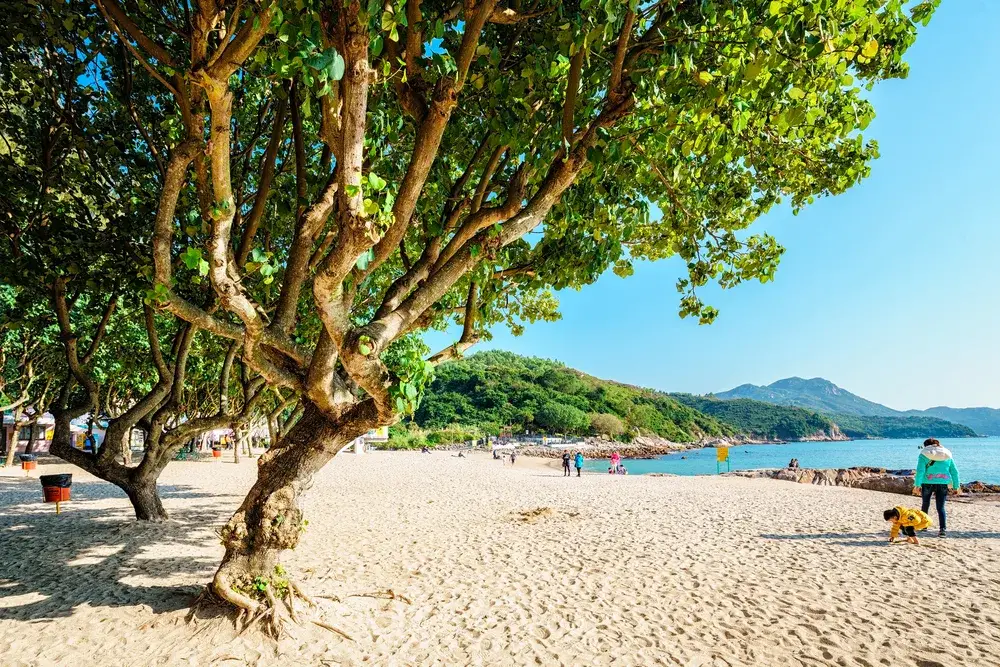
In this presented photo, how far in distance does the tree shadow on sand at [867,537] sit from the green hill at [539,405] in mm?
71629

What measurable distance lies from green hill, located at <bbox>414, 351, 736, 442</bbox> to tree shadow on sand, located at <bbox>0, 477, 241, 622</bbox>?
7019cm

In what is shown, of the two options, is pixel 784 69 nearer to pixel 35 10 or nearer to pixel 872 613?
pixel 872 613

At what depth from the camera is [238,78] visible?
645 cm

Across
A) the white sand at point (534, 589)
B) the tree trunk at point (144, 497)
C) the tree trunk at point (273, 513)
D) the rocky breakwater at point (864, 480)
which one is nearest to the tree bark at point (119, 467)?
the tree trunk at point (144, 497)

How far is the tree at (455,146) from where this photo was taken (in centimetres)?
341

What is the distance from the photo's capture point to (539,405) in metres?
88.8

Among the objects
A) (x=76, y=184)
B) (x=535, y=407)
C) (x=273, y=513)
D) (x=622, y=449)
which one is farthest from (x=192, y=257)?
(x=535, y=407)

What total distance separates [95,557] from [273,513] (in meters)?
4.75

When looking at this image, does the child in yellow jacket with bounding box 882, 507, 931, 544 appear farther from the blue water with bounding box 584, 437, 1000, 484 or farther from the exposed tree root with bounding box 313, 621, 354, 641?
the blue water with bounding box 584, 437, 1000, 484

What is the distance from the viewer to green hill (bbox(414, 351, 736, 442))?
3378 inches

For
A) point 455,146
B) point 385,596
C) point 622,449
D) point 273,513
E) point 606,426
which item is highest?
point 455,146

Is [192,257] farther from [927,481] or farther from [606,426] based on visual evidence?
[606,426]

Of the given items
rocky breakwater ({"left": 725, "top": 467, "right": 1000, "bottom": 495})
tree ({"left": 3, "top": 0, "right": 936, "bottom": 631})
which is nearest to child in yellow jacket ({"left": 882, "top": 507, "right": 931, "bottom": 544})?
tree ({"left": 3, "top": 0, "right": 936, "bottom": 631})

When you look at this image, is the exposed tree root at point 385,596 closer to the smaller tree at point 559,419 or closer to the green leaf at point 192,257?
the green leaf at point 192,257
